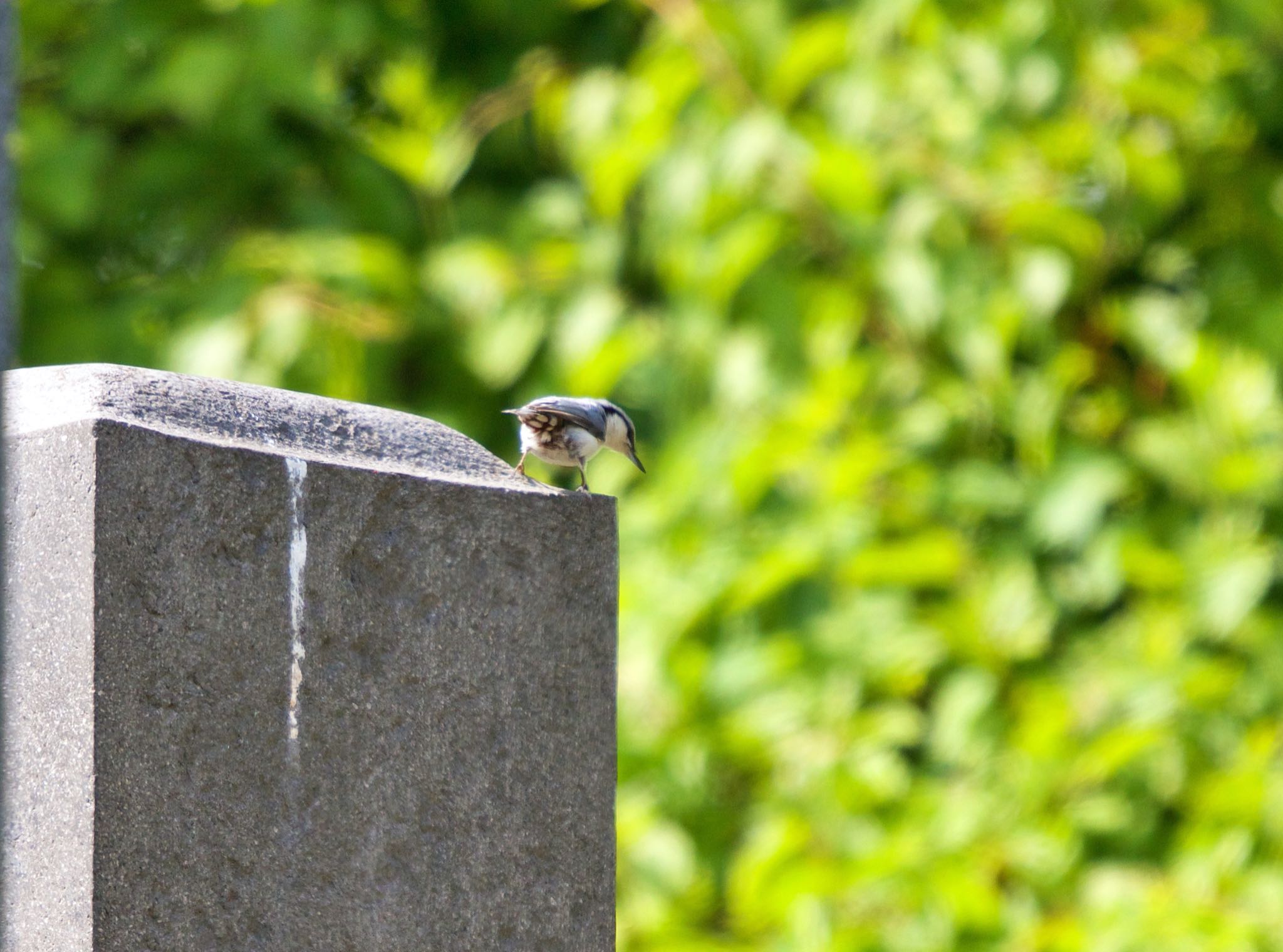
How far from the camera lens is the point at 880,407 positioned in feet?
16.3

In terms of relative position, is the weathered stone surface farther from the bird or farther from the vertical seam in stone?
the bird

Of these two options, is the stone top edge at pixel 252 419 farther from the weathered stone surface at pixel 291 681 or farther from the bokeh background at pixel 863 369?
the bokeh background at pixel 863 369

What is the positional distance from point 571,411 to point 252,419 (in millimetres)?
537

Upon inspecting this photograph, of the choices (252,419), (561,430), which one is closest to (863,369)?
(561,430)

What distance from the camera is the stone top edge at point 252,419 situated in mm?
1603

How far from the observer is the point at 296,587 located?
1.65 m

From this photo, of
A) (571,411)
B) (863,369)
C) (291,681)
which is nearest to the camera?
(291,681)

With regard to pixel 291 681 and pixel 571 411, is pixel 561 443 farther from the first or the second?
pixel 291 681

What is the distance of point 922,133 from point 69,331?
9.73ft

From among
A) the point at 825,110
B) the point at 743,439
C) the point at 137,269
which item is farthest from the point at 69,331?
the point at 825,110

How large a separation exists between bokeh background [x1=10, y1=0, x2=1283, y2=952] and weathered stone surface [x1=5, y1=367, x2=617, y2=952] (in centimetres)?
283

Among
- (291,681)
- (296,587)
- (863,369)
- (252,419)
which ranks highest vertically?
(863,369)

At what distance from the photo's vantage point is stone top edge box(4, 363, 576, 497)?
1.60 m

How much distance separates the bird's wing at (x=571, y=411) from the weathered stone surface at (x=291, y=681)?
17 centimetres
